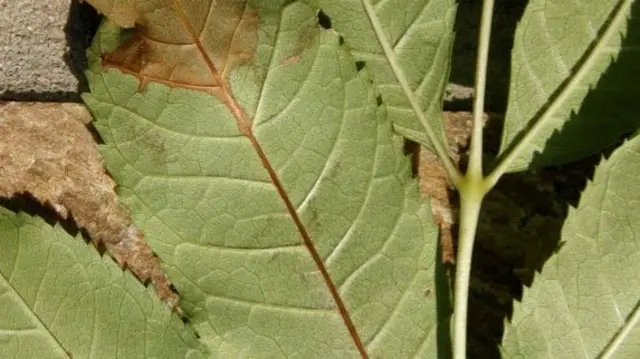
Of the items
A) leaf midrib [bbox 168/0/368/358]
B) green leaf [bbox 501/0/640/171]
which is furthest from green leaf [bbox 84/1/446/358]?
green leaf [bbox 501/0/640/171]

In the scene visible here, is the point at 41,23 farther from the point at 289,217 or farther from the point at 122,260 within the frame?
the point at 289,217

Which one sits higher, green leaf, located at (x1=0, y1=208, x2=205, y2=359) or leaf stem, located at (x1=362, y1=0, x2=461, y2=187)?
leaf stem, located at (x1=362, y1=0, x2=461, y2=187)

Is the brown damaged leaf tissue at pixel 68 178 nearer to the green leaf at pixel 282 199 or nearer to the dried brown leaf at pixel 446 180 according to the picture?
the green leaf at pixel 282 199

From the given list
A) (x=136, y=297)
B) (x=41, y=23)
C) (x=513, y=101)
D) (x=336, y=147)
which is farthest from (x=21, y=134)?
(x=513, y=101)

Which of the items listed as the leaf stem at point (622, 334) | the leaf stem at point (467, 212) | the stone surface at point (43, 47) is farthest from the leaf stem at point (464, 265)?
the stone surface at point (43, 47)

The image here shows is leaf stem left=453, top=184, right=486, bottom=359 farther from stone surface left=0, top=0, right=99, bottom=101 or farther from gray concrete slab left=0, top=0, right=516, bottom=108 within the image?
stone surface left=0, top=0, right=99, bottom=101

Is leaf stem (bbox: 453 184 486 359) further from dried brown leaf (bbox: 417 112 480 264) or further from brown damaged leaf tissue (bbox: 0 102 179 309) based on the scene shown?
brown damaged leaf tissue (bbox: 0 102 179 309)

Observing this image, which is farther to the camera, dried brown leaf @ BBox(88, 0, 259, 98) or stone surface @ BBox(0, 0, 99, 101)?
stone surface @ BBox(0, 0, 99, 101)

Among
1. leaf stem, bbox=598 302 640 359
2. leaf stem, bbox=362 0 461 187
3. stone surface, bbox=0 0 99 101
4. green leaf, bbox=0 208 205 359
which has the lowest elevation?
green leaf, bbox=0 208 205 359
